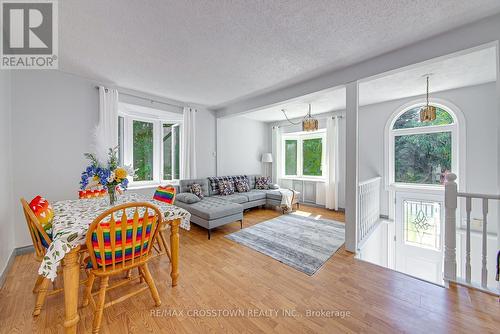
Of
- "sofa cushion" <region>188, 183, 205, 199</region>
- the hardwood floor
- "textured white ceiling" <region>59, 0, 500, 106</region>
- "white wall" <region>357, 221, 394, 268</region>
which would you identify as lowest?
"white wall" <region>357, 221, 394, 268</region>

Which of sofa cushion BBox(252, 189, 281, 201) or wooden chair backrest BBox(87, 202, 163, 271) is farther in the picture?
sofa cushion BBox(252, 189, 281, 201)

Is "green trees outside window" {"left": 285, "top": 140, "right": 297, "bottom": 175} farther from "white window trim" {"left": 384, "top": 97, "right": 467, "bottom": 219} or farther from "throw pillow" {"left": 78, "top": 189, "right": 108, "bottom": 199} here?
"throw pillow" {"left": 78, "top": 189, "right": 108, "bottom": 199}

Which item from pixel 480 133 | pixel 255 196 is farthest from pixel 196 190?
pixel 480 133

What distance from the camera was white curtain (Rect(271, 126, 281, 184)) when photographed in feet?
19.6

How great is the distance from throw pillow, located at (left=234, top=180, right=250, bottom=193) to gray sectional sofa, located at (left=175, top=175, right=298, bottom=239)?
0.49 feet

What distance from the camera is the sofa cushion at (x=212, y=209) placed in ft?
10.2

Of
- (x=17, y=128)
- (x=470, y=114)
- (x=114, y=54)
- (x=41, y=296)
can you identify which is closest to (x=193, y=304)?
(x=41, y=296)

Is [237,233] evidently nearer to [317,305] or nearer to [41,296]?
[317,305]

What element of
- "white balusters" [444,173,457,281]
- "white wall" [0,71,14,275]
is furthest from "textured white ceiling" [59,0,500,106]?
"white balusters" [444,173,457,281]

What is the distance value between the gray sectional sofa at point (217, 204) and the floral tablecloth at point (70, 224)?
118 centimetres

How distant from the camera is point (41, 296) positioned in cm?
154

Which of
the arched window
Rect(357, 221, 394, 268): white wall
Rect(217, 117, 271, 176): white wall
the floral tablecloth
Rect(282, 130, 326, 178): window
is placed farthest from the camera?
Rect(282, 130, 326, 178): window

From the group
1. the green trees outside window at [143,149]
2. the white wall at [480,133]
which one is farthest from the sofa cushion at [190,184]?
the white wall at [480,133]

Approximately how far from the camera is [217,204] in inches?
138
